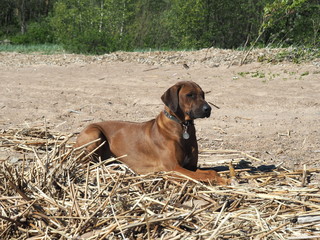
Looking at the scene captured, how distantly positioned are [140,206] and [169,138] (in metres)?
1.59

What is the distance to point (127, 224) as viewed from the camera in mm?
3492

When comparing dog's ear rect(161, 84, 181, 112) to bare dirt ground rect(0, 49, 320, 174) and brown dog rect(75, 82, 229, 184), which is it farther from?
bare dirt ground rect(0, 49, 320, 174)

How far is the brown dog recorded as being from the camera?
193 inches

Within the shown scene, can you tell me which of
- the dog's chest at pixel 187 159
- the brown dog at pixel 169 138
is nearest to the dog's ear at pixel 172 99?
the brown dog at pixel 169 138

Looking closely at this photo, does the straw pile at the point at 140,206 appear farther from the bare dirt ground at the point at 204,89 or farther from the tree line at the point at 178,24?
the tree line at the point at 178,24

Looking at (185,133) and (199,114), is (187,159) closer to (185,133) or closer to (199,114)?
(185,133)

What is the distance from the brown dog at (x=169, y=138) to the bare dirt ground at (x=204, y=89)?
102 centimetres

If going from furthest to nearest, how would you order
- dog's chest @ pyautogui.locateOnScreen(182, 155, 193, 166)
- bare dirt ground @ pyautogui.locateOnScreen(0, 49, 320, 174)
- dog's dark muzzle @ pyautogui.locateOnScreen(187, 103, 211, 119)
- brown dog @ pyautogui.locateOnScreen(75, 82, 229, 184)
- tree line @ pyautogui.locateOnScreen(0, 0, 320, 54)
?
1. tree line @ pyautogui.locateOnScreen(0, 0, 320, 54)
2. bare dirt ground @ pyautogui.locateOnScreen(0, 49, 320, 174)
3. dog's chest @ pyautogui.locateOnScreen(182, 155, 193, 166)
4. brown dog @ pyautogui.locateOnScreen(75, 82, 229, 184)
5. dog's dark muzzle @ pyautogui.locateOnScreen(187, 103, 211, 119)

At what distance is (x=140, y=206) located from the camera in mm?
3672

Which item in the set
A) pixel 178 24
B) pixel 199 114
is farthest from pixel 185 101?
pixel 178 24

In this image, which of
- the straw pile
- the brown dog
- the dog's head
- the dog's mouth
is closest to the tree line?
the brown dog

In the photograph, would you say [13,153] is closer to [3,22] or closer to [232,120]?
[232,120]

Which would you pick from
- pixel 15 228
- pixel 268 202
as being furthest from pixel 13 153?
pixel 268 202

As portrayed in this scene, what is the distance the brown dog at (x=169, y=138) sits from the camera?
16.1 feet
